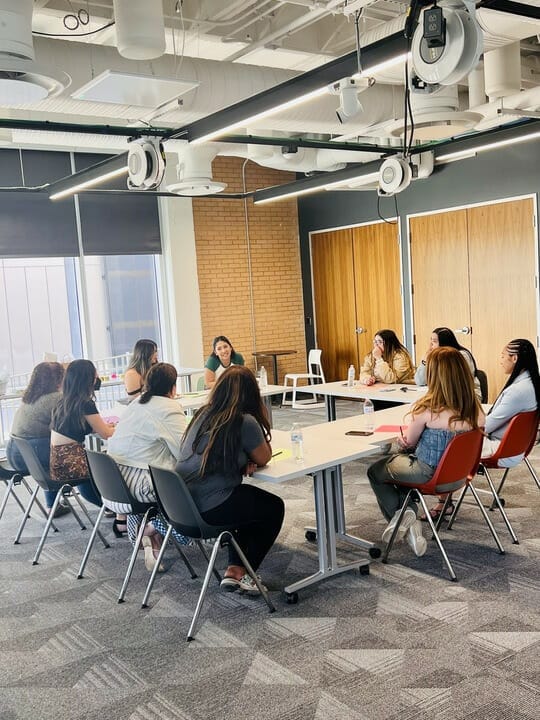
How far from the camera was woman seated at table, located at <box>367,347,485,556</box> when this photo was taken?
4152 mm

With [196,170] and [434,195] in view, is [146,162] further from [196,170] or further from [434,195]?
[434,195]

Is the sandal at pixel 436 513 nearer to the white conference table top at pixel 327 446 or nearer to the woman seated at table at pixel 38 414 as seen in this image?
the white conference table top at pixel 327 446

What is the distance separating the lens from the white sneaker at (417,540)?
435 cm

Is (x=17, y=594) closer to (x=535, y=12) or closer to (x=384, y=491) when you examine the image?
(x=384, y=491)

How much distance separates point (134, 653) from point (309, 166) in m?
6.26

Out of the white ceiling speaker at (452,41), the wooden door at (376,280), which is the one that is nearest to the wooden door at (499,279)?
the wooden door at (376,280)

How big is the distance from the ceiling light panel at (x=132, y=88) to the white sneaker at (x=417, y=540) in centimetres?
281

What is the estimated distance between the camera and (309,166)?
846 cm

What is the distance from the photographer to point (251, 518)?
3869 mm

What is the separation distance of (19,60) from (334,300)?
26.9 feet

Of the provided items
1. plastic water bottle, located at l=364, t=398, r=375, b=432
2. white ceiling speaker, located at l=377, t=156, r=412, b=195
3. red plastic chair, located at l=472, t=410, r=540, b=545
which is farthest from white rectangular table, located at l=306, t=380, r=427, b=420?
white ceiling speaker, located at l=377, t=156, r=412, b=195

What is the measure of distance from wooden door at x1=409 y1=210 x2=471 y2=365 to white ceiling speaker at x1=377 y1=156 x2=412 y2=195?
2.55 meters

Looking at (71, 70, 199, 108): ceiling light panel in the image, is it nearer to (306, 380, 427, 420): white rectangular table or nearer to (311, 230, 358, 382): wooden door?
(306, 380, 427, 420): white rectangular table

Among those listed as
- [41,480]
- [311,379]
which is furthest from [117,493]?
[311,379]
